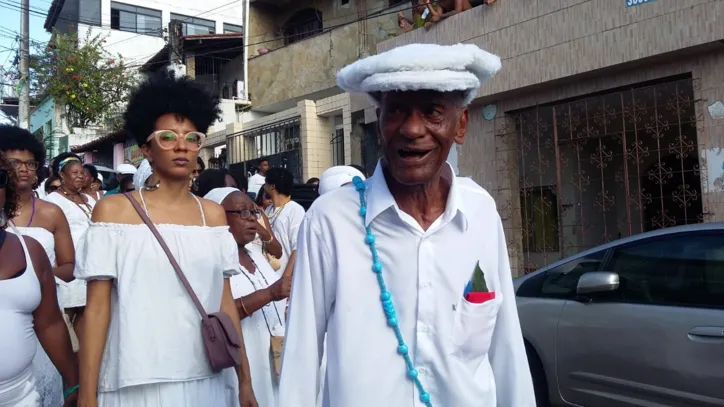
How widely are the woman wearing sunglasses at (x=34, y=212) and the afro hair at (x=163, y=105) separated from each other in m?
1.15

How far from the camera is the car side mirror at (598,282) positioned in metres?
4.45

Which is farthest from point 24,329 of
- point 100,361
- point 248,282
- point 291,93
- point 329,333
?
point 291,93

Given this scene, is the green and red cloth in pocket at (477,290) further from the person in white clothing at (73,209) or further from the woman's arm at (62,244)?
the person in white clothing at (73,209)

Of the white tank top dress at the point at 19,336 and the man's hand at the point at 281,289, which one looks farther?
the man's hand at the point at 281,289

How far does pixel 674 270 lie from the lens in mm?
4383

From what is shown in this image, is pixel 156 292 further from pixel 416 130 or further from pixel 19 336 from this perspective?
pixel 416 130

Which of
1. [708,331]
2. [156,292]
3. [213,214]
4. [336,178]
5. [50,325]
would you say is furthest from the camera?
[336,178]

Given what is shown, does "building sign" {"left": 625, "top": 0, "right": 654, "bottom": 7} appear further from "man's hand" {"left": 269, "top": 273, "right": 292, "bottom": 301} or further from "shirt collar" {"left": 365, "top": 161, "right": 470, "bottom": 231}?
"shirt collar" {"left": 365, "top": 161, "right": 470, "bottom": 231}

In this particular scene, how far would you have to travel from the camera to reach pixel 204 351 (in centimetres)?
273

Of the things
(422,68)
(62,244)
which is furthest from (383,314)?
(62,244)

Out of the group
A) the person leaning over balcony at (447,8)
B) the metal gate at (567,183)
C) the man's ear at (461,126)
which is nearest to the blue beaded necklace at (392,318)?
the man's ear at (461,126)

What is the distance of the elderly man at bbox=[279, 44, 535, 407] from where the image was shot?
180cm

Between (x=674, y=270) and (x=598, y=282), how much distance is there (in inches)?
19.5

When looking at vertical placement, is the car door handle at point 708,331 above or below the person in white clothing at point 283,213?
below
